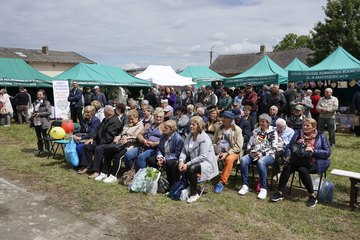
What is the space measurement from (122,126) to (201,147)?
2010 mm

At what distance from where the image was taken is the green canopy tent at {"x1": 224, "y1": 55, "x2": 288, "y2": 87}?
54.2 ft

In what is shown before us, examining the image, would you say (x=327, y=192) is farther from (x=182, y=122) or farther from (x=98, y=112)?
(x=98, y=112)

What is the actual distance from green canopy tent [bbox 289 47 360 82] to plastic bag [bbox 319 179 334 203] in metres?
9.36

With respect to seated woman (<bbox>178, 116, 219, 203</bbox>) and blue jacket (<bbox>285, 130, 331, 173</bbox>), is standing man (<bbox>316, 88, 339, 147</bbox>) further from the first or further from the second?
seated woman (<bbox>178, 116, 219, 203</bbox>)

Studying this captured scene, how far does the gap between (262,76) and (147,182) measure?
41.3 ft

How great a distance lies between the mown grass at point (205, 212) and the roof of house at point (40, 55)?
40.6 metres

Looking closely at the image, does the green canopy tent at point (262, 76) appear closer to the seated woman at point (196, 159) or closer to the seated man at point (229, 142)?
the seated man at point (229, 142)

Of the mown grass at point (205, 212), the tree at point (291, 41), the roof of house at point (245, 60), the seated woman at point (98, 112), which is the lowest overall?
the mown grass at point (205, 212)

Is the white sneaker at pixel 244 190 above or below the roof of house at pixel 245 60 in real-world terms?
below

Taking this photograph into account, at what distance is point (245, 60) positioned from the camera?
48812mm

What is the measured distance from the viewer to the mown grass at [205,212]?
4027 mm

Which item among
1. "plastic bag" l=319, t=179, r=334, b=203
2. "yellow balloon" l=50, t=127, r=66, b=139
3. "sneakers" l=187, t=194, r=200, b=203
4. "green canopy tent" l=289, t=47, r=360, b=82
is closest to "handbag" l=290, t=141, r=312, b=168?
"plastic bag" l=319, t=179, r=334, b=203

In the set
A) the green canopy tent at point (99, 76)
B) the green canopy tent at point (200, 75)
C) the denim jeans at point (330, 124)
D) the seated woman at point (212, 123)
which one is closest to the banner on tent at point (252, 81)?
the green canopy tent at point (200, 75)

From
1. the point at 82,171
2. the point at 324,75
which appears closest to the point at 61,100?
the point at 82,171
